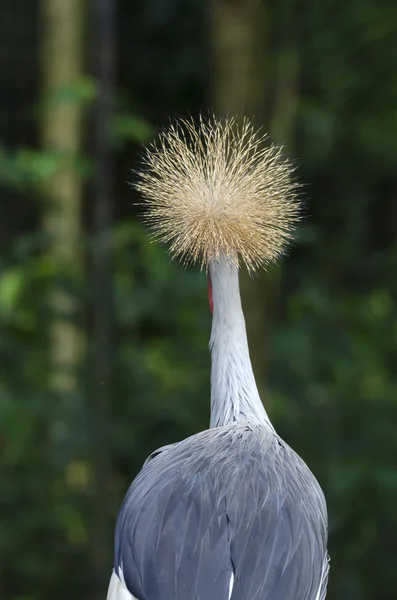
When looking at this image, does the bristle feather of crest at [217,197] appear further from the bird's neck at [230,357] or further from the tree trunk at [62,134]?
the tree trunk at [62,134]

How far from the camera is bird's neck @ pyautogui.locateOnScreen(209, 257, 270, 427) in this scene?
114 inches

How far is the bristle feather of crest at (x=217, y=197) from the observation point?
299 cm

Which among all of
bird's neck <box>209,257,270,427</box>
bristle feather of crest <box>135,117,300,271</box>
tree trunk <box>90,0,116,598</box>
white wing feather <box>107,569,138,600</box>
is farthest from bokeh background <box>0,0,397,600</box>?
white wing feather <box>107,569,138,600</box>

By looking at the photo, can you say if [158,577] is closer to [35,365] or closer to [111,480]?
[111,480]

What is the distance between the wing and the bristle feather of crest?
0.52 m

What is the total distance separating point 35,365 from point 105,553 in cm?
108

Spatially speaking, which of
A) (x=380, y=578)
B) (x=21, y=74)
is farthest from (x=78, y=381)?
(x=21, y=74)

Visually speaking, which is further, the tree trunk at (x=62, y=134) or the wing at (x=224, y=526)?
the tree trunk at (x=62, y=134)

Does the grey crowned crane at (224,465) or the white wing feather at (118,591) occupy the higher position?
the grey crowned crane at (224,465)

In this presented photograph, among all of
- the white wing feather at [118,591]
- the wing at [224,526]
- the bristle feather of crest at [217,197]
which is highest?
the bristle feather of crest at [217,197]

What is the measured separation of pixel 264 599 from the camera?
7.89 ft

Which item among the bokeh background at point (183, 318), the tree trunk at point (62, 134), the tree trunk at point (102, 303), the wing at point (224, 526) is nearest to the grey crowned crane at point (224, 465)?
the wing at point (224, 526)

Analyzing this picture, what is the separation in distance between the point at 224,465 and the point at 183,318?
2493 millimetres

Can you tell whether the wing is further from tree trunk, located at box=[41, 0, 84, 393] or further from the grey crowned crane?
tree trunk, located at box=[41, 0, 84, 393]
